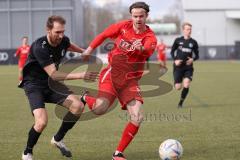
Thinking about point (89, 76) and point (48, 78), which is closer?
point (89, 76)

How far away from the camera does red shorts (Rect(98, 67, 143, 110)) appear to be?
745 cm

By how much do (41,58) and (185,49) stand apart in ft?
25.1

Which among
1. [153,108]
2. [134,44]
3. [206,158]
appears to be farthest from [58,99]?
[153,108]

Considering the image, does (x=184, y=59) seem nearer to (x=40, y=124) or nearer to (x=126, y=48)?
(x=126, y=48)

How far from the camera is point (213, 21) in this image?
63281 mm

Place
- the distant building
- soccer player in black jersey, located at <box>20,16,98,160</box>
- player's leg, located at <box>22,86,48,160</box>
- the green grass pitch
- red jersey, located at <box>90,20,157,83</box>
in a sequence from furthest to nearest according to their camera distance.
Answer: the distant building
the green grass pitch
red jersey, located at <box>90,20,157,83</box>
player's leg, located at <box>22,86,48,160</box>
soccer player in black jersey, located at <box>20,16,98,160</box>

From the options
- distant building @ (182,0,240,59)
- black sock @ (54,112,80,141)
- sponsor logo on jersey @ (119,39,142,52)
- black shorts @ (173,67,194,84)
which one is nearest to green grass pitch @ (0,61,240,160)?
black sock @ (54,112,80,141)

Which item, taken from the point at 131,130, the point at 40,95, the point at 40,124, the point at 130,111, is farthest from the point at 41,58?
the point at 131,130

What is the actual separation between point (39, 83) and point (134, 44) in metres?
1.41

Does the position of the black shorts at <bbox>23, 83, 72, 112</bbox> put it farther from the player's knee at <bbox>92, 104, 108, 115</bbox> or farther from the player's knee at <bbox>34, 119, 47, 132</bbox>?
the player's knee at <bbox>92, 104, 108, 115</bbox>

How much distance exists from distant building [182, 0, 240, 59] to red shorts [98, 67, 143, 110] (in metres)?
53.7

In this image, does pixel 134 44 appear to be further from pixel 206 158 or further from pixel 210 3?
pixel 210 3

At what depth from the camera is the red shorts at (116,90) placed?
7.45 m

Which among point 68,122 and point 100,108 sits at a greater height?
point 100,108
